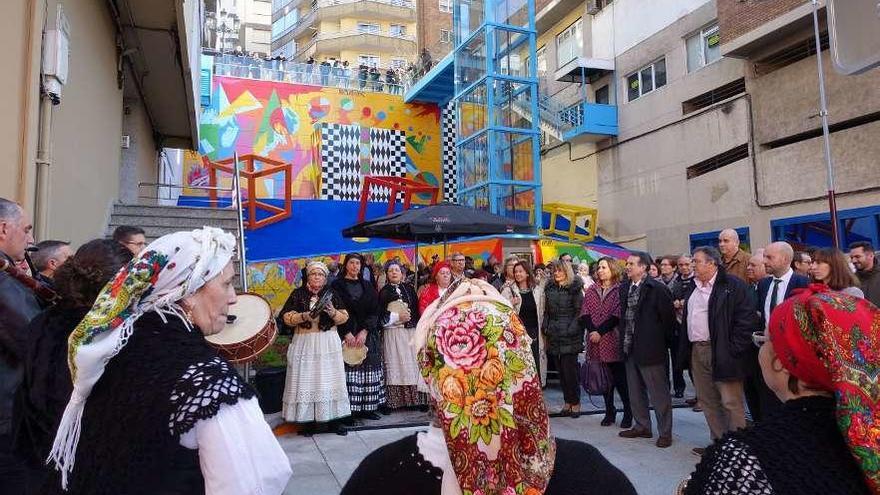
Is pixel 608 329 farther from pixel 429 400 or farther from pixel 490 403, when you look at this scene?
pixel 490 403

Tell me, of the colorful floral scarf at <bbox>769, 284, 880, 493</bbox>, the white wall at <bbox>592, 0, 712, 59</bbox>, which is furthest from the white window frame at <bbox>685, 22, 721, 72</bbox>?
the colorful floral scarf at <bbox>769, 284, 880, 493</bbox>

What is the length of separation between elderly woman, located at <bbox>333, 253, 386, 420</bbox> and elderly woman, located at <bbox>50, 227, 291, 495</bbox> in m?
5.09

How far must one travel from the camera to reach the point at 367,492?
172 cm

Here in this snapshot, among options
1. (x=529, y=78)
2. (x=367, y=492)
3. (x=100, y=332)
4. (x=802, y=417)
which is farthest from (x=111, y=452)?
(x=529, y=78)

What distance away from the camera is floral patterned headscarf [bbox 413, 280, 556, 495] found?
4.94 feet

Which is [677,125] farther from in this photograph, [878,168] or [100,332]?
[100,332]

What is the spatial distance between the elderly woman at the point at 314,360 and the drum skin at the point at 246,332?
806mm

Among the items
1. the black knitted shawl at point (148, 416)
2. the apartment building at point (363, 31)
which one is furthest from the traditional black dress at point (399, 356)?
the apartment building at point (363, 31)

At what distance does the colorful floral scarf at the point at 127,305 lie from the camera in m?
1.61

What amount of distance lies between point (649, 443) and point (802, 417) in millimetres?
4730

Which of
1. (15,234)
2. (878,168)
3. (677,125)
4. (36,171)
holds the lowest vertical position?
(15,234)

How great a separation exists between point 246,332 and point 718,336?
13.4 ft

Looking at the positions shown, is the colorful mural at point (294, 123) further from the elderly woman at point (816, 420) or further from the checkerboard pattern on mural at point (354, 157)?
the elderly woman at point (816, 420)

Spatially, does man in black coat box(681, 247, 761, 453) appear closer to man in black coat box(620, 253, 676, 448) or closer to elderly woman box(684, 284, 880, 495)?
man in black coat box(620, 253, 676, 448)
